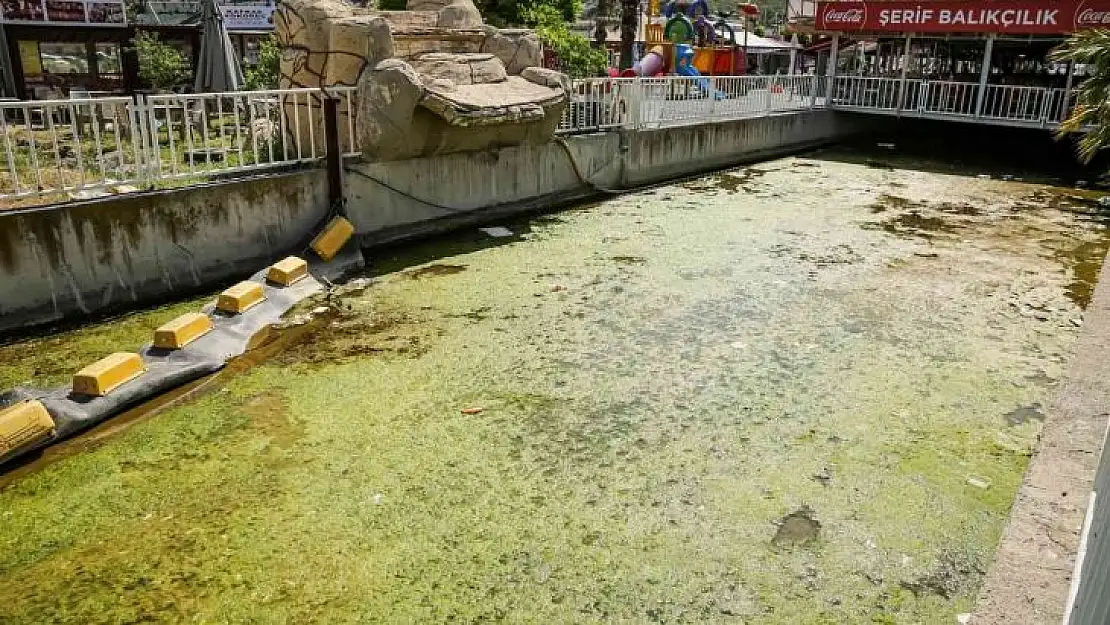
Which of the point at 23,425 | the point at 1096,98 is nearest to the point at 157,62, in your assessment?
→ the point at 23,425

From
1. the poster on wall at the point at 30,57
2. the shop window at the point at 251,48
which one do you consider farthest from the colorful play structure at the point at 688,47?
the poster on wall at the point at 30,57

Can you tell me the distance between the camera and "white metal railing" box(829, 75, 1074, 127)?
14.2m

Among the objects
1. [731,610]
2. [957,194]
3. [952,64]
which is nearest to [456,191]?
[731,610]

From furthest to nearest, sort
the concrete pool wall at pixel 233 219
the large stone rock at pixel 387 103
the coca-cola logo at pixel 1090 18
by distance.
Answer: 1. the coca-cola logo at pixel 1090 18
2. the large stone rock at pixel 387 103
3. the concrete pool wall at pixel 233 219

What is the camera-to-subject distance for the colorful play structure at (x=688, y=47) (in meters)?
17.7

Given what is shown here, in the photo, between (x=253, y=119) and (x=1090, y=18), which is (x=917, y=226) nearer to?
(x=1090, y=18)

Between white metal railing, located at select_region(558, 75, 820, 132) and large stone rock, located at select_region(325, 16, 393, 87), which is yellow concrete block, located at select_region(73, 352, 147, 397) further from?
white metal railing, located at select_region(558, 75, 820, 132)

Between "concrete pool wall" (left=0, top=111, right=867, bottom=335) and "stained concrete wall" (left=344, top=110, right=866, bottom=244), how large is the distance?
0.6 inches

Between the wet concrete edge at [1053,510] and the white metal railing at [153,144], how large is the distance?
240 inches

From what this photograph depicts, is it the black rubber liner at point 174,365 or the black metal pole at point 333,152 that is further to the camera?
the black metal pole at point 333,152

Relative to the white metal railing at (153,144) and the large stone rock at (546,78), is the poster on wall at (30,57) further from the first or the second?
the large stone rock at (546,78)

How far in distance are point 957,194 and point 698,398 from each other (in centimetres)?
924

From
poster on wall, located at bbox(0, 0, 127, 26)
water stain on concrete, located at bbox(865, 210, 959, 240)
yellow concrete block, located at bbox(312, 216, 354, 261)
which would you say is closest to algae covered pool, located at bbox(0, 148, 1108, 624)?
yellow concrete block, located at bbox(312, 216, 354, 261)

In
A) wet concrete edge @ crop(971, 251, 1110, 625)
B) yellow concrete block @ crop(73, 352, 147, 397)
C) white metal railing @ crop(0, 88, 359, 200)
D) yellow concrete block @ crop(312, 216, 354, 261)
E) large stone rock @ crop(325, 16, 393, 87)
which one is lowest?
wet concrete edge @ crop(971, 251, 1110, 625)
